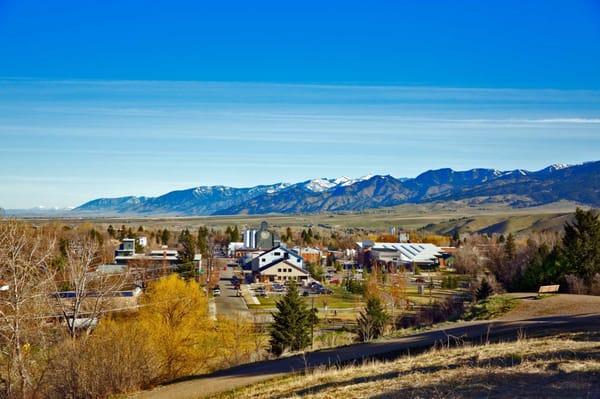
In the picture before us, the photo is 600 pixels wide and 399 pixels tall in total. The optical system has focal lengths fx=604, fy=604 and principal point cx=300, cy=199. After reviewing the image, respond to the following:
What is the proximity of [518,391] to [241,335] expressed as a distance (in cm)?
2795

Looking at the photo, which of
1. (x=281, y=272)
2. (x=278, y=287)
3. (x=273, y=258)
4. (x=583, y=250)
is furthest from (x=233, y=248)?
(x=583, y=250)

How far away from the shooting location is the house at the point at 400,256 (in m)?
98.1

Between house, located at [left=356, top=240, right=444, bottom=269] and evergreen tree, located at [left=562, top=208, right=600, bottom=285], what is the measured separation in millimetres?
56331

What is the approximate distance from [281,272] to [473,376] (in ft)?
233

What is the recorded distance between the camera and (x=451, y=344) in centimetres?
1845

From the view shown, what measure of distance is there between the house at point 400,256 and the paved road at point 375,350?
71.7 m

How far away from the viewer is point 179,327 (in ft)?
108

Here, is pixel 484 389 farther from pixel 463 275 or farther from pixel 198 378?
pixel 463 275

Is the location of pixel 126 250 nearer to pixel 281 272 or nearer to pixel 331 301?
pixel 281 272

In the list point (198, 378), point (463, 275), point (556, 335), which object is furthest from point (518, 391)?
point (463, 275)

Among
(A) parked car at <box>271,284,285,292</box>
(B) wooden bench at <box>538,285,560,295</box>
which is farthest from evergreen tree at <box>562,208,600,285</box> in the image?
(A) parked car at <box>271,284,285,292</box>

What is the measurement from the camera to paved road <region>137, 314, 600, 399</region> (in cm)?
1744

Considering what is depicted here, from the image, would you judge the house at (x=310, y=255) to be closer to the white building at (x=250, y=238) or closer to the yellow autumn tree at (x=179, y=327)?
the white building at (x=250, y=238)

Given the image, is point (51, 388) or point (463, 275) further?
point (463, 275)
